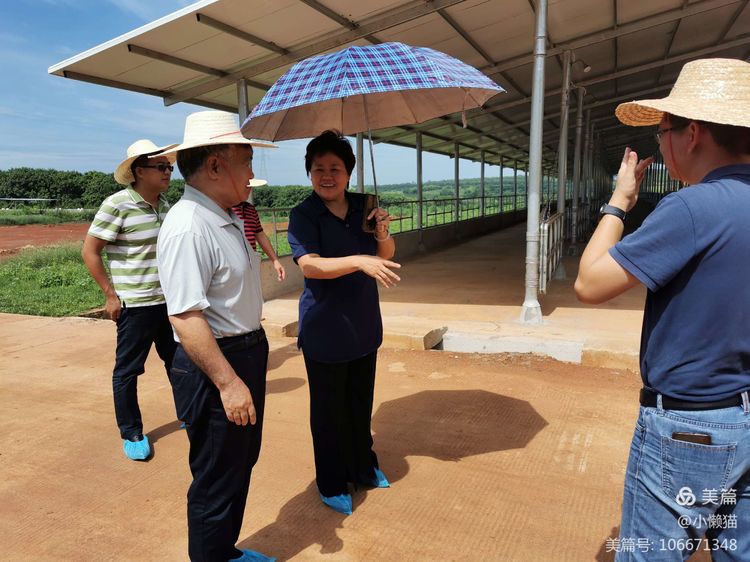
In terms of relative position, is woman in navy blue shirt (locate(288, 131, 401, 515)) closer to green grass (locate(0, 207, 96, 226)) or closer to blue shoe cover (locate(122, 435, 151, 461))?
blue shoe cover (locate(122, 435, 151, 461))

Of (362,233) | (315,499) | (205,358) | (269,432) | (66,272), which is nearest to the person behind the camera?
(205,358)

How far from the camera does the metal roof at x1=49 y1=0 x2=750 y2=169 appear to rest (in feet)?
17.3

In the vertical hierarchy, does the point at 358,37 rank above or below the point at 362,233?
above

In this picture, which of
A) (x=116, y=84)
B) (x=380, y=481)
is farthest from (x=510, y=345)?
(x=116, y=84)

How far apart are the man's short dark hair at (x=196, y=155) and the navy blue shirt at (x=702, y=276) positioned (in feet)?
4.21

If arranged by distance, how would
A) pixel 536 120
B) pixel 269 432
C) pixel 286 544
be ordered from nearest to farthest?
pixel 286 544
pixel 269 432
pixel 536 120

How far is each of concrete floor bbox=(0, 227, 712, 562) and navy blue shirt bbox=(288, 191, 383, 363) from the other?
0.80 meters

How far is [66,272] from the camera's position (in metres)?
10.9

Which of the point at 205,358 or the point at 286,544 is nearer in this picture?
the point at 205,358

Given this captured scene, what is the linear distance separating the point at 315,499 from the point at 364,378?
66cm

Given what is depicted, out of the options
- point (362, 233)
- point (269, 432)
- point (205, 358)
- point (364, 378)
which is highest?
point (362, 233)

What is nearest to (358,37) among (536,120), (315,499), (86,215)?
(536,120)

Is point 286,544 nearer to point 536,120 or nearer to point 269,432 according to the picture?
point 269,432

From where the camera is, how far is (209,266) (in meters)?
1.69
